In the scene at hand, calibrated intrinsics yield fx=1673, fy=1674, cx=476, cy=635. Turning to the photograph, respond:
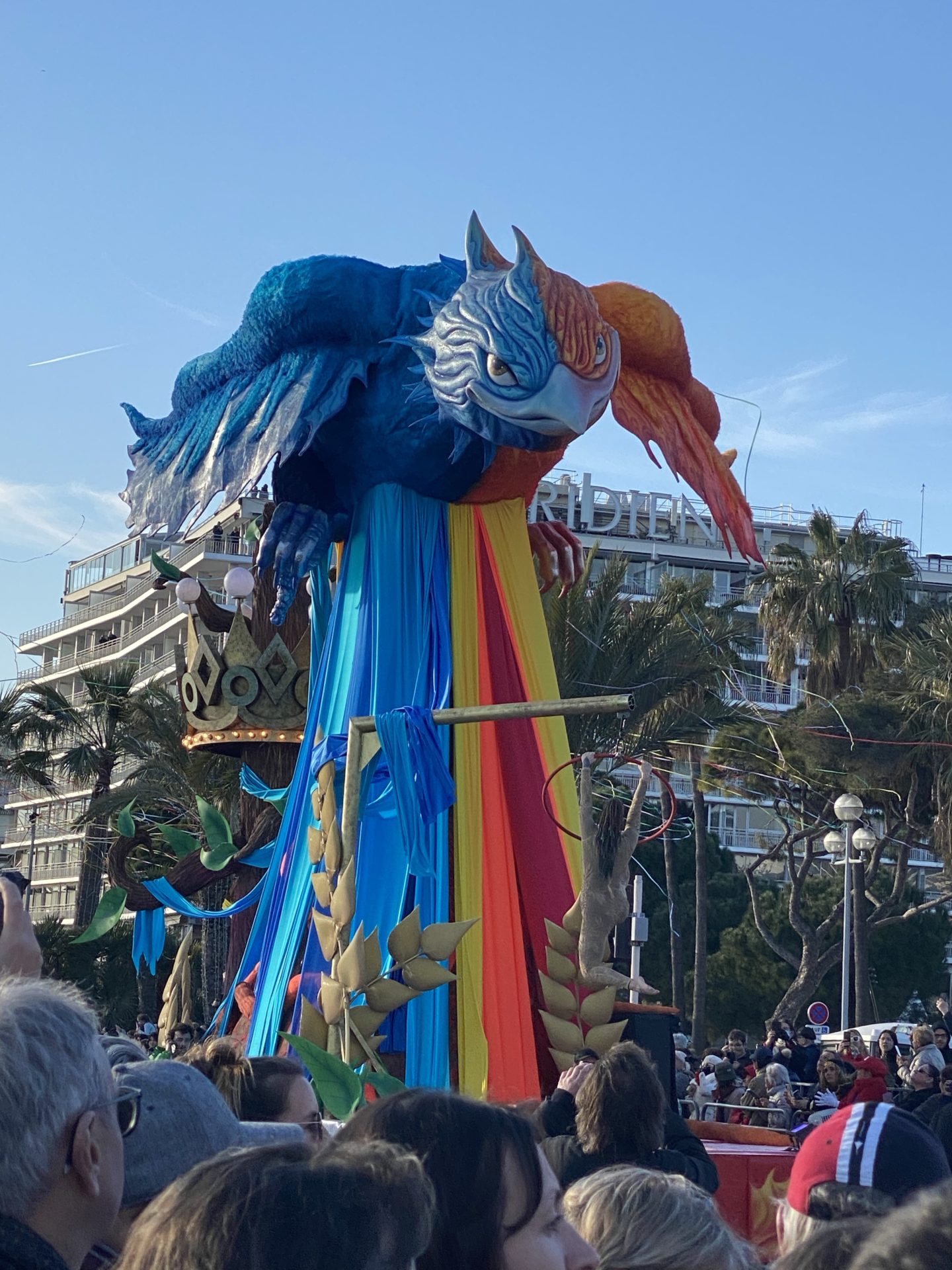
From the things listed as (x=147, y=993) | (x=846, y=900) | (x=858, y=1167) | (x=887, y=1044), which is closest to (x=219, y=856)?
(x=887, y=1044)

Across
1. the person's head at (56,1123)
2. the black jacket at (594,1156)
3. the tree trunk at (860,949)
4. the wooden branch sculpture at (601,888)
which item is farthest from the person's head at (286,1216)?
the tree trunk at (860,949)

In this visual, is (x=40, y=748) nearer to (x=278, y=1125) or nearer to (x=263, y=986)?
(x=263, y=986)

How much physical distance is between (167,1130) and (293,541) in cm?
925

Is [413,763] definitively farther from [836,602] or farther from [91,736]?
[91,736]

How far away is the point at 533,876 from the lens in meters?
10.7

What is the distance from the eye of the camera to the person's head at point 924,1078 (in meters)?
8.25

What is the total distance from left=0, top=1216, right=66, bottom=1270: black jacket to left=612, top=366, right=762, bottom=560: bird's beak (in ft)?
33.6

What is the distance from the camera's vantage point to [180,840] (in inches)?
565

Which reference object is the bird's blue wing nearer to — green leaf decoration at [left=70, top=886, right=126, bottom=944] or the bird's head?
the bird's head

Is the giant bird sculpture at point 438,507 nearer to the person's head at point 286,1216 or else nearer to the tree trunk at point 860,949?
the person's head at point 286,1216

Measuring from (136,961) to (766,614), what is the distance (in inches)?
658

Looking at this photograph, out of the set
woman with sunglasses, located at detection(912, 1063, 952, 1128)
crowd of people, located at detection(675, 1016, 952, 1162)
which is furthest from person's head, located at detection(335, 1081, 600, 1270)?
woman with sunglasses, located at detection(912, 1063, 952, 1128)

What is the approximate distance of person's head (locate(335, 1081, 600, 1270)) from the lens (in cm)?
221

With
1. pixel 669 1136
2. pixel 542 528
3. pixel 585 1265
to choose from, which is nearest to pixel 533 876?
pixel 542 528
